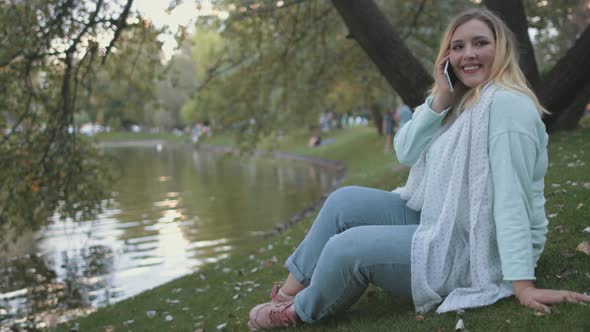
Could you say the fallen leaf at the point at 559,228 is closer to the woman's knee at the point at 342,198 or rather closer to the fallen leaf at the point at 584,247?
the fallen leaf at the point at 584,247

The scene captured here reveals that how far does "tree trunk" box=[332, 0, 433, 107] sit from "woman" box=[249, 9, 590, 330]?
4622mm

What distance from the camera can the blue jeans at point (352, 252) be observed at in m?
3.35

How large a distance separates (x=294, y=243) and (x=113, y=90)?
4877mm

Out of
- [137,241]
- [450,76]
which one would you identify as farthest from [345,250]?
[137,241]

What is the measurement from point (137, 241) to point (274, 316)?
36.5 ft

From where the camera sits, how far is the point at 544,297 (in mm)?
3197

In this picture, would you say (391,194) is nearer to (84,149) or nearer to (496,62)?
(496,62)

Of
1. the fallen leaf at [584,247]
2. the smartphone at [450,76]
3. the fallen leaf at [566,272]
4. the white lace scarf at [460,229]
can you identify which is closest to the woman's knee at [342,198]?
the white lace scarf at [460,229]

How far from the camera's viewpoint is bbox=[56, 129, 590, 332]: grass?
3281 mm

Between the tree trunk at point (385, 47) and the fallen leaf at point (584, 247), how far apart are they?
418 cm

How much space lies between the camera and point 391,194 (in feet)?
12.9

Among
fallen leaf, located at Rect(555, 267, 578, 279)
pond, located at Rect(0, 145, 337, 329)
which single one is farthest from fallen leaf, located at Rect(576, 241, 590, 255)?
pond, located at Rect(0, 145, 337, 329)

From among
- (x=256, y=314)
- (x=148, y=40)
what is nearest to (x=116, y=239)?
(x=148, y=40)

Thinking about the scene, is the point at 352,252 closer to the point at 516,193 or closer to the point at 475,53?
the point at 516,193
